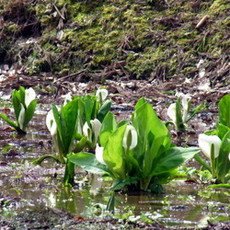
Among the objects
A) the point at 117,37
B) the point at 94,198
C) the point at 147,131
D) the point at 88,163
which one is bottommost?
the point at 94,198

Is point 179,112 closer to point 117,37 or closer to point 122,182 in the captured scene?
point 122,182

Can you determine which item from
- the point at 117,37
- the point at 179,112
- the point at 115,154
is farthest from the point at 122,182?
the point at 117,37

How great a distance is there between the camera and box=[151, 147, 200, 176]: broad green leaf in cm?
327

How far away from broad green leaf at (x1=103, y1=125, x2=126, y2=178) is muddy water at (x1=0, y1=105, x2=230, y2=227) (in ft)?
0.45

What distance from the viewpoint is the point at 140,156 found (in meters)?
3.39

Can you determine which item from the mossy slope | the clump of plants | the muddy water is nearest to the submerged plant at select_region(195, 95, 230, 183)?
the muddy water

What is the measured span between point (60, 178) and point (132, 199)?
0.61 metres

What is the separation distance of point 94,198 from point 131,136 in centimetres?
37

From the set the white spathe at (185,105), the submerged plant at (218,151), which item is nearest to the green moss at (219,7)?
the white spathe at (185,105)

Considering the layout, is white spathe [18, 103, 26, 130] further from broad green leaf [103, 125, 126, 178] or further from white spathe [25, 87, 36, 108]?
broad green leaf [103, 125, 126, 178]

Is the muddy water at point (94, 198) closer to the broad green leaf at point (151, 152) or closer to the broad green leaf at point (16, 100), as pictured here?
the broad green leaf at point (151, 152)

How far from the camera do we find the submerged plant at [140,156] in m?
3.26

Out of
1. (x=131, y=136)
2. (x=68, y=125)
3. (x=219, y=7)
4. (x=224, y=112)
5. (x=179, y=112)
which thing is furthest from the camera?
(x=219, y=7)

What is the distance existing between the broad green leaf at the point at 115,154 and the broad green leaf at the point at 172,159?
18cm
